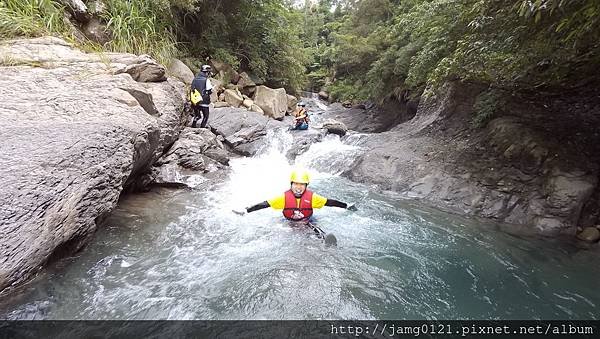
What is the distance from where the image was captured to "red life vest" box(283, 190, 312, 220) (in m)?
4.91

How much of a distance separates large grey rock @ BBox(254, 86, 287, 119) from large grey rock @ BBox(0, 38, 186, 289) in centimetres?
731

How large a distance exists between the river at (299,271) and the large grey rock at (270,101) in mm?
7569

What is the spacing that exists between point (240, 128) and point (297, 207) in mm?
5911

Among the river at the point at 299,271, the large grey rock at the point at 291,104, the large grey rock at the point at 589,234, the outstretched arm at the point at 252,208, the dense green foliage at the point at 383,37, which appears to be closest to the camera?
the river at the point at 299,271

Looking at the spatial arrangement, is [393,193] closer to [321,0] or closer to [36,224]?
[36,224]

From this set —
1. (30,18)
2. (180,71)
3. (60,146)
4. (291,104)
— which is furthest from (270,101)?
(60,146)

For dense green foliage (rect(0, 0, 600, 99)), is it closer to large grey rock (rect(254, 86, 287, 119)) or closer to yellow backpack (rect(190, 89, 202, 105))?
large grey rock (rect(254, 86, 287, 119))

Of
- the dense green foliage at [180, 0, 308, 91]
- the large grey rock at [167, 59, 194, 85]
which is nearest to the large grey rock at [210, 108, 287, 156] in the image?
the large grey rock at [167, 59, 194, 85]

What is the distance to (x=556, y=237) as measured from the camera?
511 cm

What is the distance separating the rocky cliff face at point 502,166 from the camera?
17.9ft

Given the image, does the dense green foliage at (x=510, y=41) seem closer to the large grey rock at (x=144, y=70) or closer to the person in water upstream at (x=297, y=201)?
the person in water upstream at (x=297, y=201)

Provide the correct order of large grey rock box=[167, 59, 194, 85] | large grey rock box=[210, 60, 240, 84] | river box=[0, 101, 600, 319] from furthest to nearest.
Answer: large grey rock box=[210, 60, 240, 84] → large grey rock box=[167, 59, 194, 85] → river box=[0, 101, 600, 319]

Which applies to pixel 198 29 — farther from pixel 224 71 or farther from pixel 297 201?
pixel 297 201

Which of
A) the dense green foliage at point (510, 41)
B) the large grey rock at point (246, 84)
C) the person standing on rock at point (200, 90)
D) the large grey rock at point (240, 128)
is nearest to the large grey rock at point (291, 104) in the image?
the large grey rock at point (246, 84)
